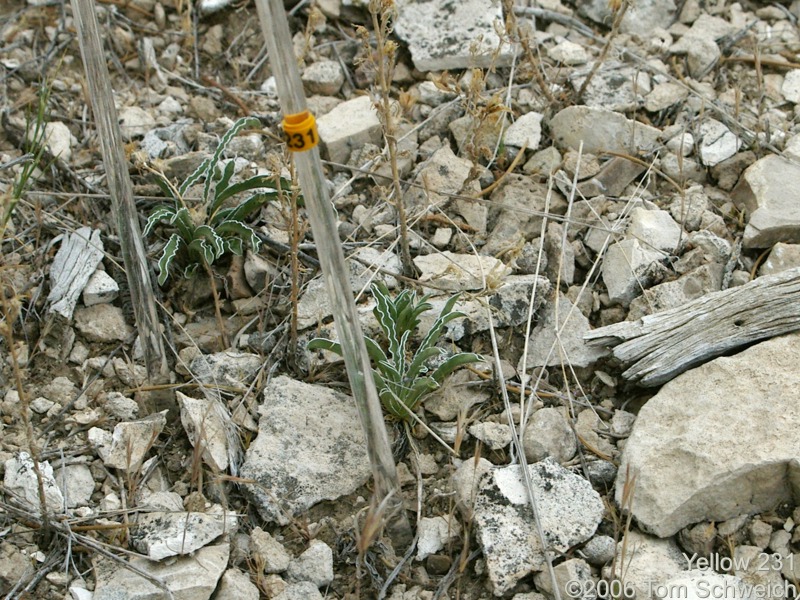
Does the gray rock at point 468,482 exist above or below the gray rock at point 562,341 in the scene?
below

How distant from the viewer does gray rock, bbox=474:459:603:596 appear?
7.38 ft

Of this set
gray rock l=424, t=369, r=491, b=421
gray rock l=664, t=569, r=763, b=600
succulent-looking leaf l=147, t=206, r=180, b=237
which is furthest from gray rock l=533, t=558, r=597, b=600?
succulent-looking leaf l=147, t=206, r=180, b=237

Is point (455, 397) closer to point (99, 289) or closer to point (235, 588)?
point (235, 588)

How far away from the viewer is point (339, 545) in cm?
236

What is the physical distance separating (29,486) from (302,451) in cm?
72

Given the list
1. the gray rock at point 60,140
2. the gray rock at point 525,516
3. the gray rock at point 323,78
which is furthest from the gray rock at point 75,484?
the gray rock at point 323,78

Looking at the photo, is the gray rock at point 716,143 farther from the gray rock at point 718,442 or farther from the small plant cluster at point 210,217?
the small plant cluster at point 210,217

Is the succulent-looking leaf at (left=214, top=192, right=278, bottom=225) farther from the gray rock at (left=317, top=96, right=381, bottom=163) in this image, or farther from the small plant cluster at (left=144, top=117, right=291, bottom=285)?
the gray rock at (left=317, top=96, right=381, bottom=163)

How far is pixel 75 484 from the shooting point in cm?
242

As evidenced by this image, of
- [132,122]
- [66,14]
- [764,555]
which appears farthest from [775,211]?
[66,14]

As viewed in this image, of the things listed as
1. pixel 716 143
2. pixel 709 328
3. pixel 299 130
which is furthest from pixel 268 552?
pixel 716 143

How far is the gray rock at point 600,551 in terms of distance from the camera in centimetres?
228

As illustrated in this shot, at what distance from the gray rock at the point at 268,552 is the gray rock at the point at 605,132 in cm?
179

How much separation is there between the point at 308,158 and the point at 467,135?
137cm
